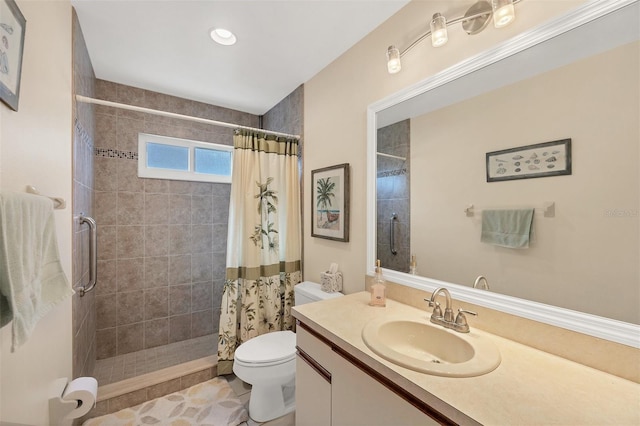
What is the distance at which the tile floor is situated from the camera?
1657mm

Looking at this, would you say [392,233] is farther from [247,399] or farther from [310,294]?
[247,399]

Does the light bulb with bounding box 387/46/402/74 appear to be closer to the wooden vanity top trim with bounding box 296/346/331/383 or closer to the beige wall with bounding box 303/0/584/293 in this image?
the beige wall with bounding box 303/0/584/293

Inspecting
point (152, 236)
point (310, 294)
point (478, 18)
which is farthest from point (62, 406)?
point (478, 18)

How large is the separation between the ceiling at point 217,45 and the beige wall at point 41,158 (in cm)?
34

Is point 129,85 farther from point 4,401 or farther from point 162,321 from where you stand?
point 4,401

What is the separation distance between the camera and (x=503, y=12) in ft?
3.25

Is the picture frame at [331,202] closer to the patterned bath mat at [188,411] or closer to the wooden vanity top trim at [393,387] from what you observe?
the wooden vanity top trim at [393,387]

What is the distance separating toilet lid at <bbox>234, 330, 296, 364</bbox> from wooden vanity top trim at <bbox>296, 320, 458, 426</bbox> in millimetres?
635

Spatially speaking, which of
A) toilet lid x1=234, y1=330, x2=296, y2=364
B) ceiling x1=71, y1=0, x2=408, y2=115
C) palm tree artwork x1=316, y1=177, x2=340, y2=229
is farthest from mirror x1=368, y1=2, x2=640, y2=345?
toilet lid x1=234, y1=330, x2=296, y2=364

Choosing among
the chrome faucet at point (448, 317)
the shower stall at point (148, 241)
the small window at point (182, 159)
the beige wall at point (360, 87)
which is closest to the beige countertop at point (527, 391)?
the chrome faucet at point (448, 317)

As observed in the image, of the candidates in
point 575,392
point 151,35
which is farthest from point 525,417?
point 151,35

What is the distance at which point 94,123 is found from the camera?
221cm

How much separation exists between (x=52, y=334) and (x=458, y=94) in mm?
2161

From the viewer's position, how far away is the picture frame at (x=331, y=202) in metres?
1.85
